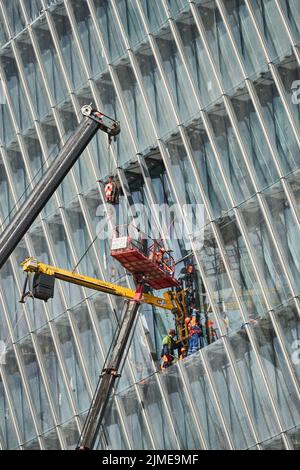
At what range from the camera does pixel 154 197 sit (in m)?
62.1

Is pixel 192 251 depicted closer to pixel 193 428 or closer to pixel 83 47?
pixel 193 428

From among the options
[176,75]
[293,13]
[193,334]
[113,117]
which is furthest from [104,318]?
[293,13]

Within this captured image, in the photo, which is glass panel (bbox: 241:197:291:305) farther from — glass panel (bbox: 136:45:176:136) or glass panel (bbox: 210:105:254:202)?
glass panel (bbox: 136:45:176:136)

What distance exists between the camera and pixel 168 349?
199ft

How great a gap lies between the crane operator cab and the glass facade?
3.18 ft

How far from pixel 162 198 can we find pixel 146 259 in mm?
4281

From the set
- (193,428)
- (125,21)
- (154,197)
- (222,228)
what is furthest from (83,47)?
(193,428)

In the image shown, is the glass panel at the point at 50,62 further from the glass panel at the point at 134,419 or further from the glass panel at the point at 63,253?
the glass panel at the point at 134,419

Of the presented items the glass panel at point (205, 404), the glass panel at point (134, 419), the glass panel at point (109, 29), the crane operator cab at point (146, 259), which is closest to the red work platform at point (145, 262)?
the crane operator cab at point (146, 259)

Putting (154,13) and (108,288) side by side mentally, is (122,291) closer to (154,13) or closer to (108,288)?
(108,288)

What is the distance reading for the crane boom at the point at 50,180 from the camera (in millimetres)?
56438

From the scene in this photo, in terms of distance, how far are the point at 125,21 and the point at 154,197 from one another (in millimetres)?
8334

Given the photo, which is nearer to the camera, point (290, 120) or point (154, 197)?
point (290, 120)

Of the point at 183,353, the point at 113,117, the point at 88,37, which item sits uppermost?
the point at 88,37
